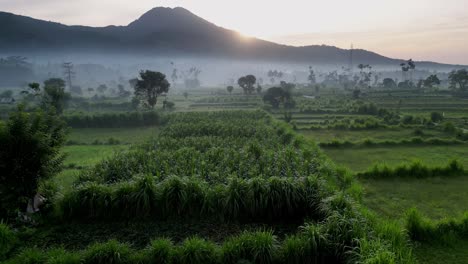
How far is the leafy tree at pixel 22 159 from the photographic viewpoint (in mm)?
9141

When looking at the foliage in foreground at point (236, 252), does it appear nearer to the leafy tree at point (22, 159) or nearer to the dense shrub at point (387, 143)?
the leafy tree at point (22, 159)

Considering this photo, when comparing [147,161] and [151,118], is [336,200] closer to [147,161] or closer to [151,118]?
[147,161]

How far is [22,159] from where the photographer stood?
30.6 feet

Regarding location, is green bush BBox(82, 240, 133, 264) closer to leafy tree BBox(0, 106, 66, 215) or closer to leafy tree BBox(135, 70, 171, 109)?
leafy tree BBox(0, 106, 66, 215)

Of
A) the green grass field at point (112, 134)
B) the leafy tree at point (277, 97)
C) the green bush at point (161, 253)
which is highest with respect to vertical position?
the leafy tree at point (277, 97)

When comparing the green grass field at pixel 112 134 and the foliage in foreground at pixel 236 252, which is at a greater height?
the foliage in foreground at pixel 236 252

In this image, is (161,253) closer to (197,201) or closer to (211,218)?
(211,218)

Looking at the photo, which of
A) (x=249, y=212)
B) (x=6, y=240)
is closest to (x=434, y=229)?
(x=249, y=212)

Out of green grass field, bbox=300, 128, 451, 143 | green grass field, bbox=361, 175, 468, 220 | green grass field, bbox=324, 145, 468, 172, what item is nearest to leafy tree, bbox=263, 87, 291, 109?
green grass field, bbox=300, 128, 451, 143

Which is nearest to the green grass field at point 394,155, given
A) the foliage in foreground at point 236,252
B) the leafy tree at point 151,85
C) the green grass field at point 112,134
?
the foliage in foreground at point 236,252

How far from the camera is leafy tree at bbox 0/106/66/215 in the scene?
30.0 ft

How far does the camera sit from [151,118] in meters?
38.2

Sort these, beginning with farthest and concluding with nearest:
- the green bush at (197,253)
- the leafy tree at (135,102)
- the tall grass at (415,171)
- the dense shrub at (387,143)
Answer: the leafy tree at (135,102) → the dense shrub at (387,143) → the tall grass at (415,171) → the green bush at (197,253)

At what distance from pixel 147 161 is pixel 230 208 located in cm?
580
